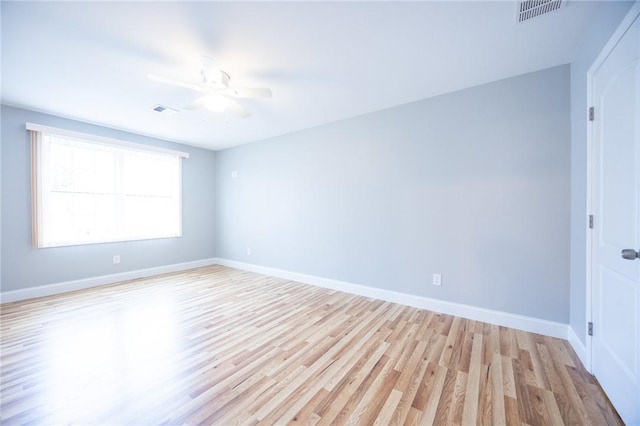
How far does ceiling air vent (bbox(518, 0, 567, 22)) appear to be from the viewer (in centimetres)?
158

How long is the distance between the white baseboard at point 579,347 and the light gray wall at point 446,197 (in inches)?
6.1

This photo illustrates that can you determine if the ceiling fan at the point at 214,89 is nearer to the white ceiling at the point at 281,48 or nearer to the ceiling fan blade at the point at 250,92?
the ceiling fan blade at the point at 250,92

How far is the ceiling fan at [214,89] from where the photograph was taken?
209cm

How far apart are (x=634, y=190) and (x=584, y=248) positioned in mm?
834

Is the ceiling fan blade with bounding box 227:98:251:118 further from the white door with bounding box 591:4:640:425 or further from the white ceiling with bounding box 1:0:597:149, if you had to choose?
the white door with bounding box 591:4:640:425

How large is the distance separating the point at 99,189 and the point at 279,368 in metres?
4.21

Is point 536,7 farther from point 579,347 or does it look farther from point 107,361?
point 107,361

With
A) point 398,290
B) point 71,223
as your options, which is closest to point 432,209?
point 398,290

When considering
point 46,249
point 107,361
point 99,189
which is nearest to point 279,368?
point 107,361

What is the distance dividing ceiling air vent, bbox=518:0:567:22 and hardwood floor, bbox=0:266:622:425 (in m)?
2.59

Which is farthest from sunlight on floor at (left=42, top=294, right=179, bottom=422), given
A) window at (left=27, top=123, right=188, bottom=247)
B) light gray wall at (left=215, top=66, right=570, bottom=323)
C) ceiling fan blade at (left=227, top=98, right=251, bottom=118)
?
ceiling fan blade at (left=227, top=98, right=251, bottom=118)

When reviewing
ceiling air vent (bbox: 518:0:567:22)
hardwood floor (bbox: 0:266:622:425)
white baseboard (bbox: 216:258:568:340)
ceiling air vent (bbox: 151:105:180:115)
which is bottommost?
hardwood floor (bbox: 0:266:622:425)

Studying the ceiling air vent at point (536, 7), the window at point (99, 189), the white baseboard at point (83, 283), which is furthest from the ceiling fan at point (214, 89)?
the white baseboard at point (83, 283)

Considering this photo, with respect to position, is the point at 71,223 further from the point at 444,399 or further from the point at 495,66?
the point at 495,66
